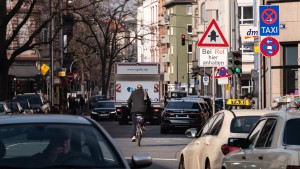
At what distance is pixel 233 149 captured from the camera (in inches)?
513

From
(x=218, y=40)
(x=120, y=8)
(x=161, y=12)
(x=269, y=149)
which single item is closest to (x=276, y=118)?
(x=269, y=149)

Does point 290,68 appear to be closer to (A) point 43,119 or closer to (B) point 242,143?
(B) point 242,143

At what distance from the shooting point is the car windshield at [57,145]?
8359 mm

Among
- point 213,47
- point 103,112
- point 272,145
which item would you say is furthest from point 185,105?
point 272,145

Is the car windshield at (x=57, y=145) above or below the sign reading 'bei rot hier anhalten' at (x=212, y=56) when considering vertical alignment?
below

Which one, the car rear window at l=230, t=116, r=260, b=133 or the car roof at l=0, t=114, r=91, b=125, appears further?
the car rear window at l=230, t=116, r=260, b=133

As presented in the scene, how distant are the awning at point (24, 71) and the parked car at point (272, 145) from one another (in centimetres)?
6911

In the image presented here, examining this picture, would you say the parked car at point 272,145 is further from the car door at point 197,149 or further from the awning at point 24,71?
the awning at point 24,71

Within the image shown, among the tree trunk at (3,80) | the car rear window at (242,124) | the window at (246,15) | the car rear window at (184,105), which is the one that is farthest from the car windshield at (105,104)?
the car rear window at (242,124)

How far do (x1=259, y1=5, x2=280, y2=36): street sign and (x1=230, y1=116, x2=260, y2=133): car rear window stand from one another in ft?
33.8

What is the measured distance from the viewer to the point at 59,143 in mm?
8547

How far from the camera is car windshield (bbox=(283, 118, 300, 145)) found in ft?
31.0

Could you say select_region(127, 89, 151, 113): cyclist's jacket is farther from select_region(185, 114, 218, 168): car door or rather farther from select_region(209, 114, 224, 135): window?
select_region(209, 114, 224, 135): window

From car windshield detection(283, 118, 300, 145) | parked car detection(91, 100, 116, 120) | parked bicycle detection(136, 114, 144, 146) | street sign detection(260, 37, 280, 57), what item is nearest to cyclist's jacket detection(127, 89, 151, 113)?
parked bicycle detection(136, 114, 144, 146)
